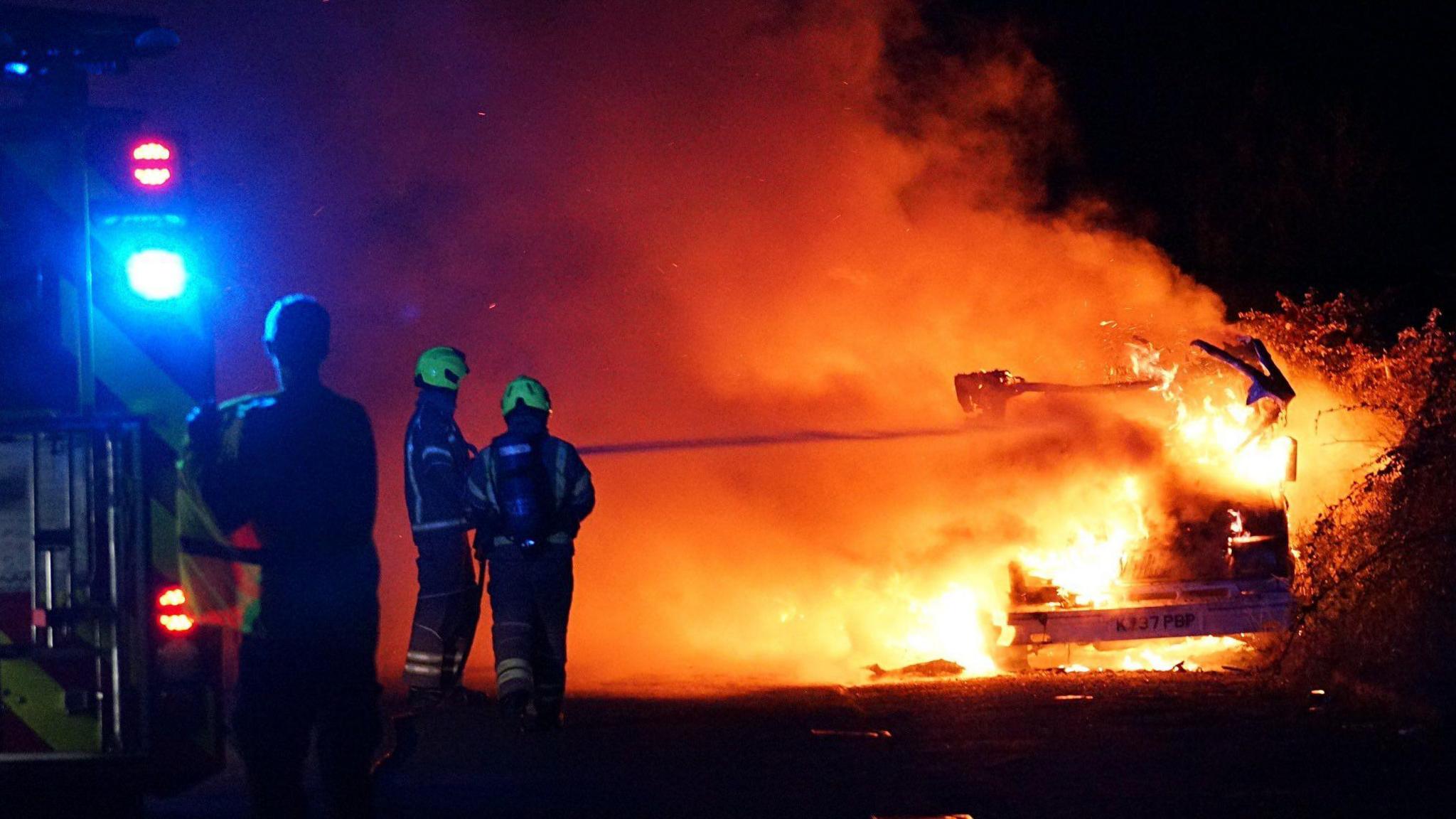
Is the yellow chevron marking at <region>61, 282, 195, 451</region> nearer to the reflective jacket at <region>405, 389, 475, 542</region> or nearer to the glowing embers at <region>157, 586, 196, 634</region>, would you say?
the glowing embers at <region>157, 586, 196, 634</region>

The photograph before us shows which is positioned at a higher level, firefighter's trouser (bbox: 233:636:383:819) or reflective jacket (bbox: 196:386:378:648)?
reflective jacket (bbox: 196:386:378:648)

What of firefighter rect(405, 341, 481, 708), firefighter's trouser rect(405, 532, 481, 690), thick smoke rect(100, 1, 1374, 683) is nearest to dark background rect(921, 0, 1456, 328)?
thick smoke rect(100, 1, 1374, 683)

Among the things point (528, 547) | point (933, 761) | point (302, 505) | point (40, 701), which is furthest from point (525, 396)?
point (302, 505)

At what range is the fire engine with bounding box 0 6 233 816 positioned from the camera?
523cm

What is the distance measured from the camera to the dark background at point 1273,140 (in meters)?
17.5

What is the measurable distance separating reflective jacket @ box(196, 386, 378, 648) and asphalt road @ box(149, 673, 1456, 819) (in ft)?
6.00

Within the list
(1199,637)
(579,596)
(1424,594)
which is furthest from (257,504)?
(579,596)

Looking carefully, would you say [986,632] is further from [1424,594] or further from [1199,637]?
[1424,594]

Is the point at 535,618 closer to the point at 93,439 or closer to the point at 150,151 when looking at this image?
the point at 93,439

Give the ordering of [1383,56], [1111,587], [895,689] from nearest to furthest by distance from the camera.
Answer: [895,689], [1111,587], [1383,56]

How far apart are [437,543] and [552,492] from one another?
2.35 ft

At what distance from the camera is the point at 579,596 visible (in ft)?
45.2

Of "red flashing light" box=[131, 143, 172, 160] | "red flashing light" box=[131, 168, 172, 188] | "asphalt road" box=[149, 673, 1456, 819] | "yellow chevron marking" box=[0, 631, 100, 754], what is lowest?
"asphalt road" box=[149, 673, 1456, 819]

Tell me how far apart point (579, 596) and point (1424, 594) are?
7.22 meters
